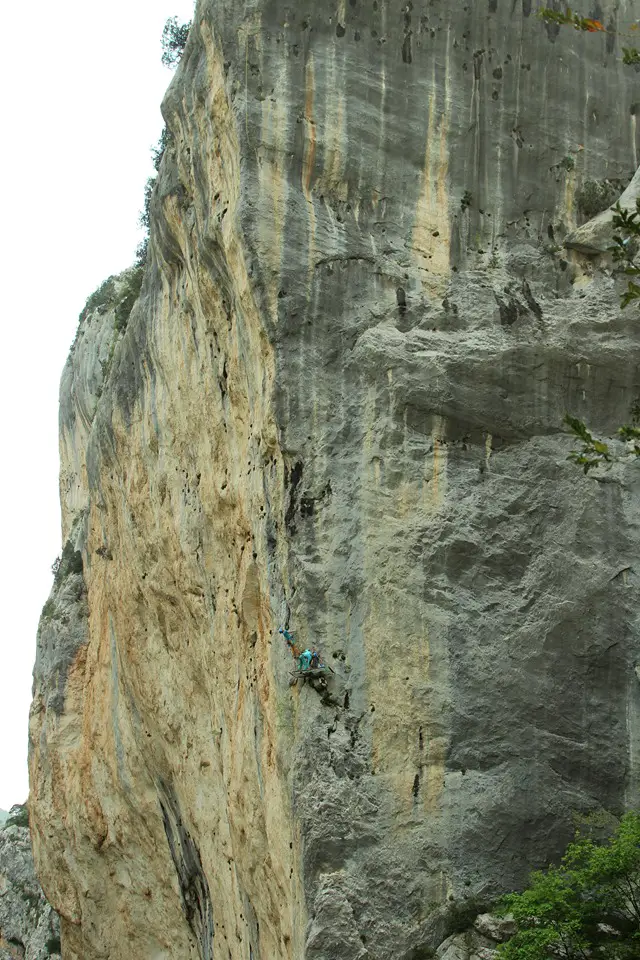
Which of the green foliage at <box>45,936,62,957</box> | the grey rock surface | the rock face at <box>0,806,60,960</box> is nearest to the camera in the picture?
the grey rock surface

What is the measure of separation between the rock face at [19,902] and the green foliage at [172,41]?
726 inches

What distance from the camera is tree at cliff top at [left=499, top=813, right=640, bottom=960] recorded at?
14.3 m

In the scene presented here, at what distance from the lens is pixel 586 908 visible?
14.7 m

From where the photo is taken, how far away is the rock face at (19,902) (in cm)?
3275

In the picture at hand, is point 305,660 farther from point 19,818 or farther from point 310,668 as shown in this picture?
point 19,818

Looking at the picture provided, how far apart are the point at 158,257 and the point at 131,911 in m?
11.5

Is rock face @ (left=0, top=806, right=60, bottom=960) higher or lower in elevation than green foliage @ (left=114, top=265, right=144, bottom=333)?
lower

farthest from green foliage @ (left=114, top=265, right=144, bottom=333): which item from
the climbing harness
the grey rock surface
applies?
the climbing harness

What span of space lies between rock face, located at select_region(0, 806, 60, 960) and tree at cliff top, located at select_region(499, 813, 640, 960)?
19.4 m

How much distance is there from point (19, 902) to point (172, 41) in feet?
65.2

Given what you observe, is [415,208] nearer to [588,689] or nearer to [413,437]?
[413,437]

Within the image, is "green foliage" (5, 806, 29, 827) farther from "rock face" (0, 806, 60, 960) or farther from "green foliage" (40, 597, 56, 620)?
"green foliage" (40, 597, 56, 620)

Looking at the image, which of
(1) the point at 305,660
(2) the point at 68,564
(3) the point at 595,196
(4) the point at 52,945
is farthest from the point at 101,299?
(1) the point at 305,660

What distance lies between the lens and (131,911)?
25438mm
